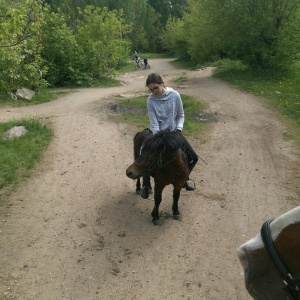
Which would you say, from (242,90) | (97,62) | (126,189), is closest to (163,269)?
(126,189)

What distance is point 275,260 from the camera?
1.47 m

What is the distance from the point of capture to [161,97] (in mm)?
4773

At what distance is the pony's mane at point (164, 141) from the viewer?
13.2 ft

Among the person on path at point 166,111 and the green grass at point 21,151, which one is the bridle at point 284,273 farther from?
the green grass at point 21,151

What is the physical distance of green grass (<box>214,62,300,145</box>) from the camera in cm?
1073

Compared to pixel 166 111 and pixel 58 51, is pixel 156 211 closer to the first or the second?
pixel 166 111

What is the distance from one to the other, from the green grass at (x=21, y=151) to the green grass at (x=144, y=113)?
2.71m

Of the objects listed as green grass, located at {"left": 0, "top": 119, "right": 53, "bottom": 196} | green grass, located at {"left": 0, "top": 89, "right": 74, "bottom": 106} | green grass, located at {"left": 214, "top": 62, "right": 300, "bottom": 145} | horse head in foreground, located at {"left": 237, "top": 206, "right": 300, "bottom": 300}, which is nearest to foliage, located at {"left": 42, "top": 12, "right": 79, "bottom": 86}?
green grass, located at {"left": 0, "top": 89, "right": 74, "bottom": 106}

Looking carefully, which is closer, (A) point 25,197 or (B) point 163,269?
(B) point 163,269

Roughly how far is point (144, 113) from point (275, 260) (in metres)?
10.2

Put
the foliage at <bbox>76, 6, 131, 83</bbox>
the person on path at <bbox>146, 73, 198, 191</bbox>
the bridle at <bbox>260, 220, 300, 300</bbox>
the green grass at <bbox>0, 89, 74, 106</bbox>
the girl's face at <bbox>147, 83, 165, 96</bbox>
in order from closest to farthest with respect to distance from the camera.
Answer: the bridle at <bbox>260, 220, 300, 300</bbox>, the girl's face at <bbox>147, 83, 165, 96</bbox>, the person on path at <bbox>146, 73, 198, 191</bbox>, the green grass at <bbox>0, 89, 74, 106</bbox>, the foliage at <bbox>76, 6, 131, 83</bbox>

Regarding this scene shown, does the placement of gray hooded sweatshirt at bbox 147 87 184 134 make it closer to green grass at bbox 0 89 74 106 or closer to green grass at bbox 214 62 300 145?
green grass at bbox 214 62 300 145

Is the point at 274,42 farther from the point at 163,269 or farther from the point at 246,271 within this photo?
the point at 246,271

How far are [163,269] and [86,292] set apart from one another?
98 cm
